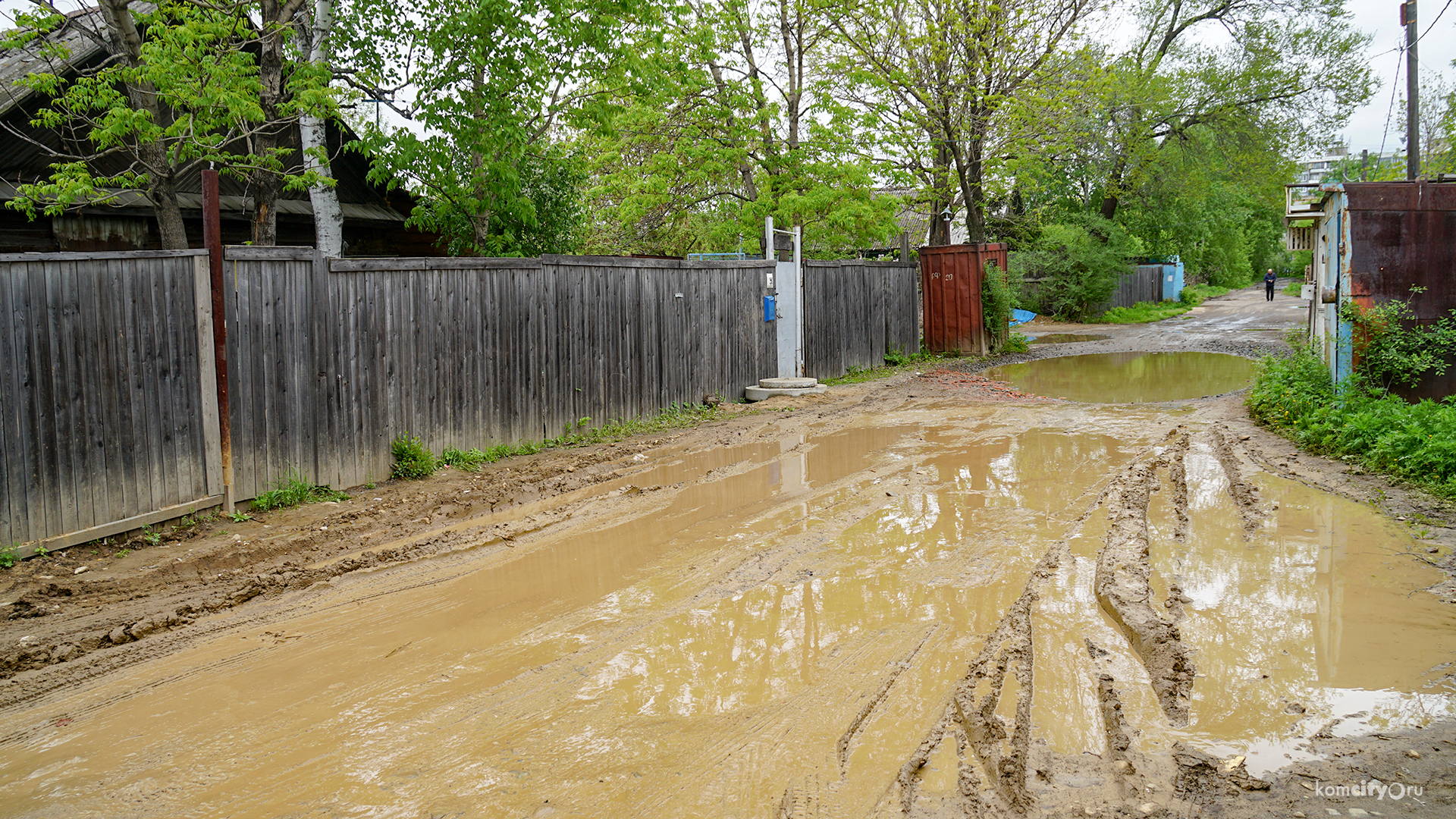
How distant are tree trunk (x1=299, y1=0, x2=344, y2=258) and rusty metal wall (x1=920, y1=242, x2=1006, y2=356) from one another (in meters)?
12.8

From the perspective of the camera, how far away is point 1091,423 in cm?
1105

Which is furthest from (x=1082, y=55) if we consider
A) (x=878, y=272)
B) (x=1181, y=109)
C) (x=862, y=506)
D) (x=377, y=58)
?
(x=862, y=506)

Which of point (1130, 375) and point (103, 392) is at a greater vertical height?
point (103, 392)

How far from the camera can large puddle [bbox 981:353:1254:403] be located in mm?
13992

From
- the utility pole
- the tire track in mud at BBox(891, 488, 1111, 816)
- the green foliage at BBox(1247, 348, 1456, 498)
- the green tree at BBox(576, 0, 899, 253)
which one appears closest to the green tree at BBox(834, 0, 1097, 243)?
the green tree at BBox(576, 0, 899, 253)

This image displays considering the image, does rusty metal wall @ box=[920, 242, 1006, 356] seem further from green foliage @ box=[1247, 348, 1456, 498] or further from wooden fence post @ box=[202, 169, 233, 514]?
wooden fence post @ box=[202, 169, 233, 514]

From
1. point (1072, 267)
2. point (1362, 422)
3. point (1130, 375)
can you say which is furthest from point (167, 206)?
point (1072, 267)

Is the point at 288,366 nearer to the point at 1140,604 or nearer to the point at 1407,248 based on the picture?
the point at 1140,604

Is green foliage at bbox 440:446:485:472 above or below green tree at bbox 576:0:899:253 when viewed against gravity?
below

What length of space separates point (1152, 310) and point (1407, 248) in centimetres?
2499

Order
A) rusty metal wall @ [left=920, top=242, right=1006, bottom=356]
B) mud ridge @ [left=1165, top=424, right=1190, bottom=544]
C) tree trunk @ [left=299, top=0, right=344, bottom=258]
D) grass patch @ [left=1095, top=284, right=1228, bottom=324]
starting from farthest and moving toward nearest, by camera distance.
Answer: grass patch @ [left=1095, top=284, right=1228, bottom=324], rusty metal wall @ [left=920, top=242, right=1006, bottom=356], tree trunk @ [left=299, top=0, right=344, bottom=258], mud ridge @ [left=1165, top=424, right=1190, bottom=544]

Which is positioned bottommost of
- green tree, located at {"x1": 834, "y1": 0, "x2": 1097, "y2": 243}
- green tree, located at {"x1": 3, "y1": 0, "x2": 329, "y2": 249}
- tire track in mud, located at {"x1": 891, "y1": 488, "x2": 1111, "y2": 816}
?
tire track in mud, located at {"x1": 891, "y1": 488, "x2": 1111, "y2": 816}

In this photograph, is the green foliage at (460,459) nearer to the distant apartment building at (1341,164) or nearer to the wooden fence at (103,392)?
the wooden fence at (103,392)

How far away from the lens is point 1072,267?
2988cm
